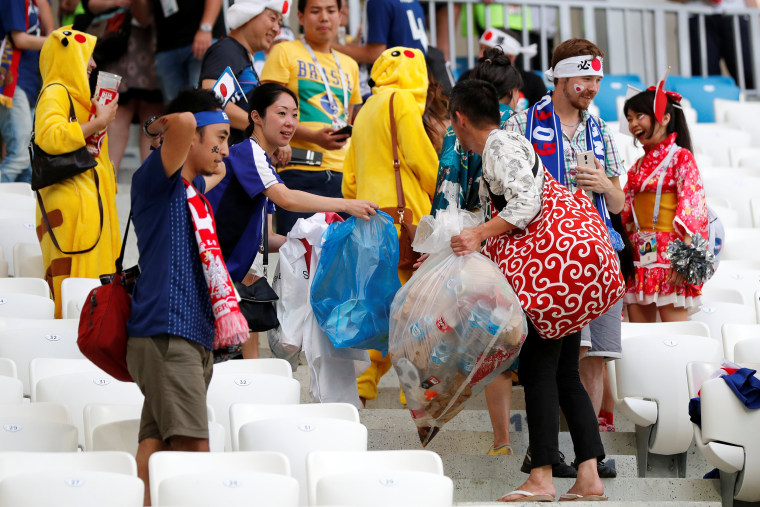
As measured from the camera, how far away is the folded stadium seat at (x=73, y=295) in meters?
5.09

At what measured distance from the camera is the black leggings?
3916 mm

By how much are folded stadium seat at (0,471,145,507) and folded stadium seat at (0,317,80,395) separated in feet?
4.97

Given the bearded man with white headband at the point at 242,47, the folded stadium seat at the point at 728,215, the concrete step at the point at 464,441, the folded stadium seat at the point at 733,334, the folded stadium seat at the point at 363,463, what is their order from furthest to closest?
the folded stadium seat at the point at 728,215 → the bearded man with white headband at the point at 242,47 → the folded stadium seat at the point at 733,334 → the concrete step at the point at 464,441 → the folded stadium seat at the point at 363,463

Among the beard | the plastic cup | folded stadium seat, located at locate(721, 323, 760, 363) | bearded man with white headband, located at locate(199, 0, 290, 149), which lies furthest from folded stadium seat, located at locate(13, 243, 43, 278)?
folded stadium seat, located at locate(721, 323, 760, 363)

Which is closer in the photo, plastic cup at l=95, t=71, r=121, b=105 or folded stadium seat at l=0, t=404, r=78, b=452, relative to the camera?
folded stadium seat at l=0, t=404, r=78, b=452

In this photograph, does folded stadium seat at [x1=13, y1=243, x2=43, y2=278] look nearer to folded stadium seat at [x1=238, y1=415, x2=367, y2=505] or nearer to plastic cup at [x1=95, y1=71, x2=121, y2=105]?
plastic cup at [x1=95, y1=71, x2=121, y2=105]

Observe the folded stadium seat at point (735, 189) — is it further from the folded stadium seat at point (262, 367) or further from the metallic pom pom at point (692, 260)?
the folded stadium seat at point (262, 367)

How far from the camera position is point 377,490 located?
333 cm

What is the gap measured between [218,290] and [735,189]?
502 cm

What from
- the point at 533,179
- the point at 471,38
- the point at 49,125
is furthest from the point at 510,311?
the point at 471,38

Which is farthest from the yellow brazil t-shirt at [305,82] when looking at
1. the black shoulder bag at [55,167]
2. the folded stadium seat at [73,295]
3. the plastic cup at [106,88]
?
the folded stadium seat at [73,295]

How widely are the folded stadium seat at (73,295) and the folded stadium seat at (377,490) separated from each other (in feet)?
6.81

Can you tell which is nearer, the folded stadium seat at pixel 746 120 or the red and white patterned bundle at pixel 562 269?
the red and white patterned bundle at pixel 562 269

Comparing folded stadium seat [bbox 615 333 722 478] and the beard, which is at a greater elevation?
the beard
